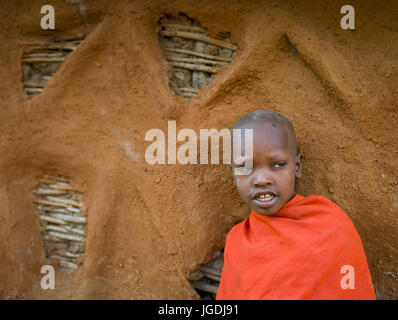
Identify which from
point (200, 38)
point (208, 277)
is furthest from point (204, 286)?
point (200, 38)

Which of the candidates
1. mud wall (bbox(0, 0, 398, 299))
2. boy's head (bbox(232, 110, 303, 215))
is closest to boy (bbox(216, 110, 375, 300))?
boy's head (bbox(232, 110, 303, 215))

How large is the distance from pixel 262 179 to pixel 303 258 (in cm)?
34

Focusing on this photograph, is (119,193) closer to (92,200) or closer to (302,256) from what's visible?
(92,200)

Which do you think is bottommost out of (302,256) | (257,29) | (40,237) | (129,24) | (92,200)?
(302,256)

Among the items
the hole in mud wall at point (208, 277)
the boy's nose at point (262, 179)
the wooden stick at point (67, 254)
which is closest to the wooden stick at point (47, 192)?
the wooden stick at point (67, 254)

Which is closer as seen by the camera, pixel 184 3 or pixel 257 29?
pixel 257 29

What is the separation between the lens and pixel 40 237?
2320mm

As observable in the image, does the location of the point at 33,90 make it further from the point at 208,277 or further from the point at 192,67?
the point at 208,277

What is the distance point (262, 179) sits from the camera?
4.69ft

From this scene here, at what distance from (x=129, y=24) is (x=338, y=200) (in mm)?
1434

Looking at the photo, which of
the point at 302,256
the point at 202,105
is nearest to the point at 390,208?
the point at 302,256

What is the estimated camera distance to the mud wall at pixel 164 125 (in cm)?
166

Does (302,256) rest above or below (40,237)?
below

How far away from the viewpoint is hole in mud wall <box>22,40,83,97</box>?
219 cm
